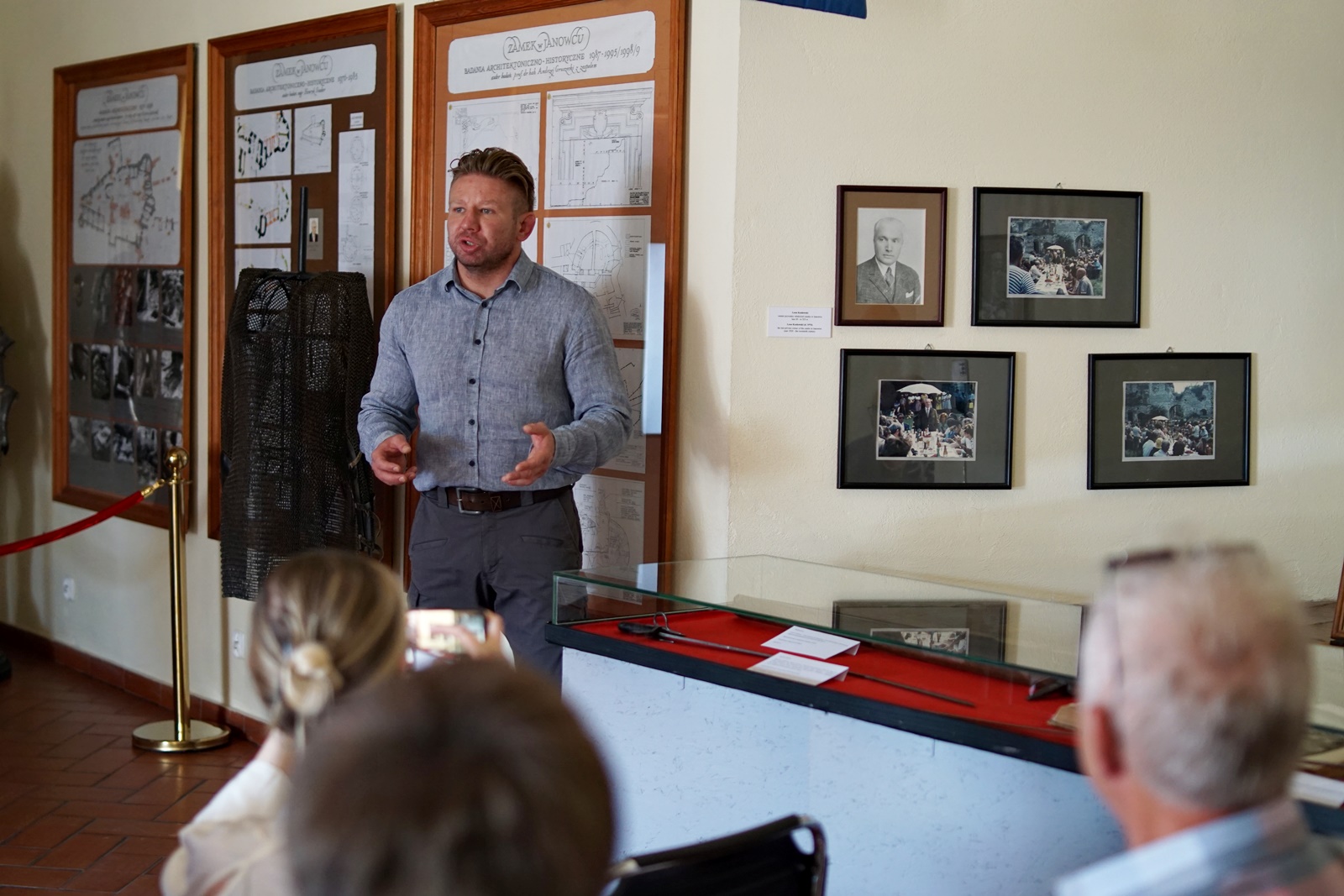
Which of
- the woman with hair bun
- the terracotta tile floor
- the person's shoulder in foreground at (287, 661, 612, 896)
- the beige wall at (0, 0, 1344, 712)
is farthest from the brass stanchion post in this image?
the person's shoulder in foreground at (287, 661, 612, 896)

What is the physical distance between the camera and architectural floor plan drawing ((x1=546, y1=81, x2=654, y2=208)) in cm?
372

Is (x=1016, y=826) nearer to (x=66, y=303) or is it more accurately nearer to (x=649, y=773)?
(x=649, y=773)

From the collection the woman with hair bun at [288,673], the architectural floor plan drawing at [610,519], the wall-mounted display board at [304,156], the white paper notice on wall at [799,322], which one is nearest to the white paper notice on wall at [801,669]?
the woman with hair bun at [288,673]

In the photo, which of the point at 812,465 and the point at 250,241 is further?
the point at 250,241

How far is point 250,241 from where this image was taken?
4.97 metres

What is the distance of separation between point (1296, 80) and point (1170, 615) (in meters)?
3.04

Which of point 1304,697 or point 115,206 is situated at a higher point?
point 115,206

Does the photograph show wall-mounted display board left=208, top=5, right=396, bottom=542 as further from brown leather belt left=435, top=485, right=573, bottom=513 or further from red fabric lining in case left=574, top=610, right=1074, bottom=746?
red fabric lining in case left=574, top=610, right=1074, bottom=746

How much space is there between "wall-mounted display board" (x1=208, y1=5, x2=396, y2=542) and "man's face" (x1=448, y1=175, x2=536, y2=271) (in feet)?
2.99

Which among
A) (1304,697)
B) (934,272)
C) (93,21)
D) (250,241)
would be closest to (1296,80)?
(934,272)

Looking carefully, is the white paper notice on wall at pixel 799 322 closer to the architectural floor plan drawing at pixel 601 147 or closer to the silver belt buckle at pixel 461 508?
the architectural floor plan drawing at pixel 601 147

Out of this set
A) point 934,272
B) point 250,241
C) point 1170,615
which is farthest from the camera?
point 250,241

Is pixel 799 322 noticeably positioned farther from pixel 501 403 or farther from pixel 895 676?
pixel 895 676

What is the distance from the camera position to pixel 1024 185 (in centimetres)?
353
